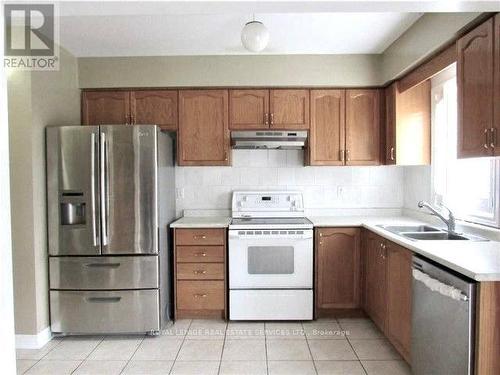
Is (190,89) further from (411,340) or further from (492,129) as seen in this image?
(411,340)

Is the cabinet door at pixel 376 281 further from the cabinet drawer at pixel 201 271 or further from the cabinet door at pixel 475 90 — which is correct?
the cabinet drawer at pixel 201 271

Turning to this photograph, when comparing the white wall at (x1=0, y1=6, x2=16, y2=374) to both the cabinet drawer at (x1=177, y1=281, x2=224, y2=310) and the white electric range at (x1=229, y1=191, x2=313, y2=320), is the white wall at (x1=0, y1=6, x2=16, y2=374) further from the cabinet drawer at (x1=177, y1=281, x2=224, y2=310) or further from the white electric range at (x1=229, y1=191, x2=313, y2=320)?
the white electric range at (x1=229, y1=191, x2=313, y2=320)

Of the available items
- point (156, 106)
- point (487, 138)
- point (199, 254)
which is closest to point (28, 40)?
point (156, 106)

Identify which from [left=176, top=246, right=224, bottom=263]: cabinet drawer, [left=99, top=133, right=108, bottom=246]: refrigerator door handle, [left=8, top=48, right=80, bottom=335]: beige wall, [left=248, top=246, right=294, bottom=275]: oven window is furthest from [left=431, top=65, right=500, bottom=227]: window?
[left=8, top=48, right=80, bottom=335]: beige wall

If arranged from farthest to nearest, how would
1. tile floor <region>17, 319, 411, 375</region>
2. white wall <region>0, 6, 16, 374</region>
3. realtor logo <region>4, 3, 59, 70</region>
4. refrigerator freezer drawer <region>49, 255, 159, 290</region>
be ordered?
refrigerator freezer drawer <region>49, 255, 159, 290</region>
realtor logo <region>4, 3, 59, 70</region>
tile floor <region>17, 319, 411, 375</region>
white wall <region>0, 6, 16, 374</region>

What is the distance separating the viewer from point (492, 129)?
5.82 ft

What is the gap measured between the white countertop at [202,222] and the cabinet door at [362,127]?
1.34 meters

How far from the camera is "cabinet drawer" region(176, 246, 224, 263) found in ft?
10.1

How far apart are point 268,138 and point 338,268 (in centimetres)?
136

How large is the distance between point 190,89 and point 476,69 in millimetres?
2306

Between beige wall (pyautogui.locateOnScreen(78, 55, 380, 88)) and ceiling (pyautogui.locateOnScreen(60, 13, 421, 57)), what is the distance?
0.23ft

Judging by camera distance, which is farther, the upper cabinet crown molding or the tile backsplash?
the tile backsplash

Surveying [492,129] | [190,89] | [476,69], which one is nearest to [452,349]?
[492,129]

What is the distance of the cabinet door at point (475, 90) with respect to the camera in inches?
70.9
